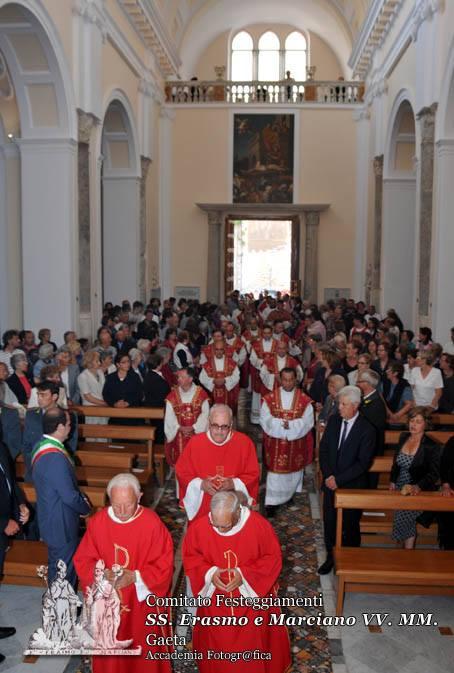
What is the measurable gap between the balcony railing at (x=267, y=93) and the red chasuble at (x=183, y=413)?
18968mm

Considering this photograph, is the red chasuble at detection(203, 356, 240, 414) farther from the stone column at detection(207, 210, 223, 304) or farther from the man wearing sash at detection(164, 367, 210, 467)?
the stone column at detection(207, 210, 223, 304)

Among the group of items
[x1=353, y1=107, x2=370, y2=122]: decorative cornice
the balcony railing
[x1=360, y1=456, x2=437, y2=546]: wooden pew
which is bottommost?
[x1=360, y1=456, x2=437, y2=546]: wooden pew

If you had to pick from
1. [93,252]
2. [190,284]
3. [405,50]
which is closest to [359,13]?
[405,50]

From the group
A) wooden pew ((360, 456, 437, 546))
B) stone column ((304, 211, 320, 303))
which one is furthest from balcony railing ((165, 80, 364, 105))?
wooden pew ((360, 456, 437, 546))

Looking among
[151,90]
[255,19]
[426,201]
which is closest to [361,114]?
[255,19]

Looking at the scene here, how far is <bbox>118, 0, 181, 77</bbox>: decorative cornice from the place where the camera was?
18266mm

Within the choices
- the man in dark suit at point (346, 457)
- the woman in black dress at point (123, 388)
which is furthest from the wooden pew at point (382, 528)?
the woman in black dress at point (123, 388)

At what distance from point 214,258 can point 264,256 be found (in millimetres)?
4222

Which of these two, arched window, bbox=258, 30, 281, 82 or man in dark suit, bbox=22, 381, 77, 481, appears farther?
arched window, bbox=258, 30, 281, 82

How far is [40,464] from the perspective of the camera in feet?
16.8

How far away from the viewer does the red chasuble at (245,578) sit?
4.36 m

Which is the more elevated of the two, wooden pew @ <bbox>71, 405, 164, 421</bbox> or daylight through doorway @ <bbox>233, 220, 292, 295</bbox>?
daylight through doorway @ <bbox>233, 220, 292, 295</bbox>

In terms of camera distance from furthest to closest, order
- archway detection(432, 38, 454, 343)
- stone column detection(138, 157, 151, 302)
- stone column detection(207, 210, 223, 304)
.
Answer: stone column detection(207, 210, 223, 304) < stone column detection(138, 157, 151, 302) < archway detection(432, 38, 454, 343)

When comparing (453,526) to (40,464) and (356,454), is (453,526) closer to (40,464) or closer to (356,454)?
(356,454)
